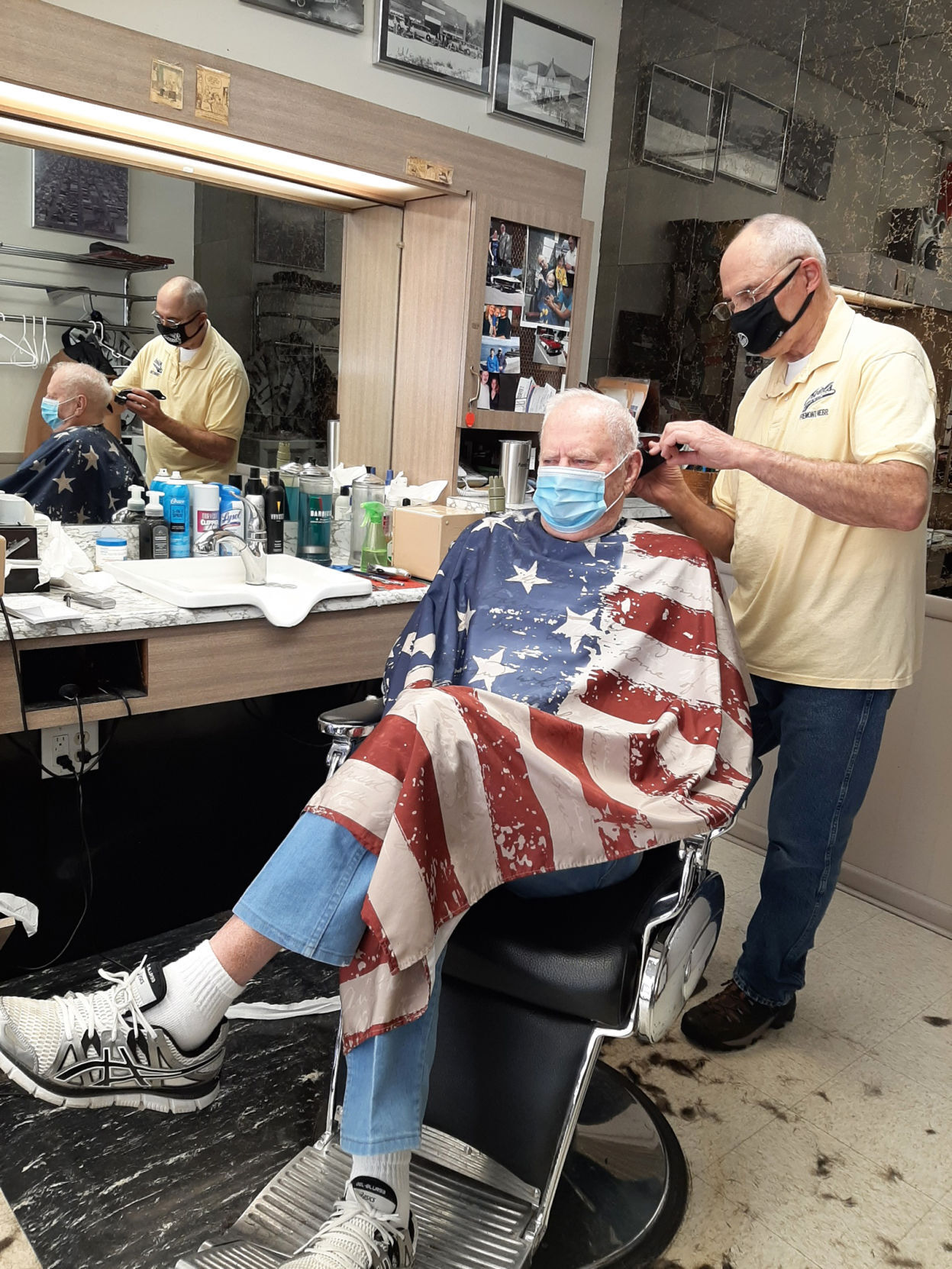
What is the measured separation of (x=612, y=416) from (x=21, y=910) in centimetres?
149

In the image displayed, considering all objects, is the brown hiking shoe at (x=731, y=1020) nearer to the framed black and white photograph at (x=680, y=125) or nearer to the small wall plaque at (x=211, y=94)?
the small wall plaque at (x=211, y=94)

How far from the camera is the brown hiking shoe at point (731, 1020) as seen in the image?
2098 mm

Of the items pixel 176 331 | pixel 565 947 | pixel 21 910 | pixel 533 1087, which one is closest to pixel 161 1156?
pixel 21 910

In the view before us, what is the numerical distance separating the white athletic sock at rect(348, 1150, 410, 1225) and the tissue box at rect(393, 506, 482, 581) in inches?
56.6

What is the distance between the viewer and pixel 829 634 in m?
1.90

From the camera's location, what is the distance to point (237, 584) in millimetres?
2287

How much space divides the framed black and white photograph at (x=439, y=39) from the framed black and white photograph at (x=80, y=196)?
82cm

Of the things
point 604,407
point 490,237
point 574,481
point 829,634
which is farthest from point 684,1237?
point 490,237

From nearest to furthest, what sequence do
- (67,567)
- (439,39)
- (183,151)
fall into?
(67,567)
(183,151)
(439,39)

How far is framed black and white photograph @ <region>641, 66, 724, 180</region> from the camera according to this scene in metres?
3.12

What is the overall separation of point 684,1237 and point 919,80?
2.78 m

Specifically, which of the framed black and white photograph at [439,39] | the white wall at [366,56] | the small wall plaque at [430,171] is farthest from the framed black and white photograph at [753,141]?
the small wall plaque at [430,171]

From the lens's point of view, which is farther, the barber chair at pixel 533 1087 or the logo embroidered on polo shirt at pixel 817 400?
the logo embroidered on polo shirt at pixel 817 400

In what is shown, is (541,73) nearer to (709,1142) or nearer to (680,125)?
(680,125)
